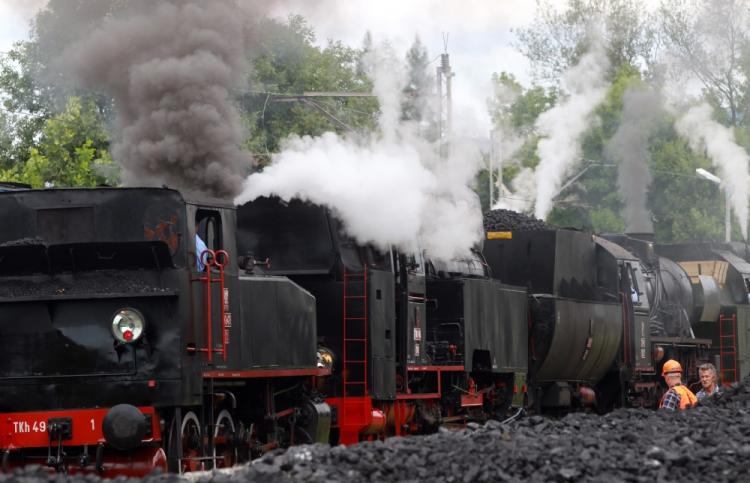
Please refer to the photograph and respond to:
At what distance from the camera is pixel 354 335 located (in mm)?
15539

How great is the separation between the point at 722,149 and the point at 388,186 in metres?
35.3

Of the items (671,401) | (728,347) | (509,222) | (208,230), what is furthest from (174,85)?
(728,347)

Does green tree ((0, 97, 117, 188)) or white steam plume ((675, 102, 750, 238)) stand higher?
white steam plume ((675, 102, 750, 238))

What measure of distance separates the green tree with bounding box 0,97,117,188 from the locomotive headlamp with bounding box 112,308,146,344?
17.0m

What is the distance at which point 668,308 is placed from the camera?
1126 inches

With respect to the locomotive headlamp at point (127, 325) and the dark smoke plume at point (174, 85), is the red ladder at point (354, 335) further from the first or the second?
the locomotive headlamp at point (127, 325)

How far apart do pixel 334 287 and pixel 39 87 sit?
19317mm

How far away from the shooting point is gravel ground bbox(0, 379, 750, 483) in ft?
31.6

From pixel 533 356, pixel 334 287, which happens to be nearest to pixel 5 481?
pixel 334 287

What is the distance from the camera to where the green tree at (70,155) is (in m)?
29.1

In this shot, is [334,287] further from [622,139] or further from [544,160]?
[622,139]

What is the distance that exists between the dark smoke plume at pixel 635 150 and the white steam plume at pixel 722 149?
59.4 inches

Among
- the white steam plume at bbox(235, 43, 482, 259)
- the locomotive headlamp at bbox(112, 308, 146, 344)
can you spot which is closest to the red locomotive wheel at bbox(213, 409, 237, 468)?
the locomotive headlamp at bbox(112, 308, 146, 344)

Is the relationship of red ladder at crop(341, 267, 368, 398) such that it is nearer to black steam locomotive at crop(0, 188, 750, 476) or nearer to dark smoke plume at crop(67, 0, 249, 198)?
black steam locomotive at crop(0, 188, 750, 476)
